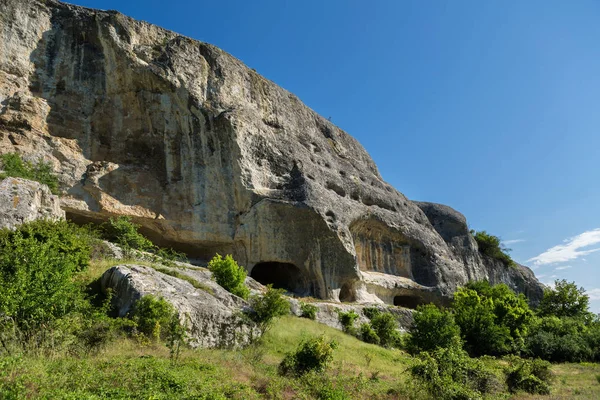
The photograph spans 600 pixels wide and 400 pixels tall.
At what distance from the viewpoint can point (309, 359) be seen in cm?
982

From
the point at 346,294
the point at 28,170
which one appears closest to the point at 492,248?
the point at 346,294

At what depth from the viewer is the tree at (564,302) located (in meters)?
32.2

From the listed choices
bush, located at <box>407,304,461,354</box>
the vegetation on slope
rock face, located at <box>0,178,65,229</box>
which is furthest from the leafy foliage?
rock face, located at <box>0,178,65,229</box>

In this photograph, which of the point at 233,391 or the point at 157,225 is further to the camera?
the point at 157,225

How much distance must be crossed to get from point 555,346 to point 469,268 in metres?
16.0

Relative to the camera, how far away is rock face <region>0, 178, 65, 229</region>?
13.8 metres

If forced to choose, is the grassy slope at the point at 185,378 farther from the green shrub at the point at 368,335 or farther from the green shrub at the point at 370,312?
the green shrub at the point at 370,312

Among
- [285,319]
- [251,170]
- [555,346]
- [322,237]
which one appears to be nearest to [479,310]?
[555,346]

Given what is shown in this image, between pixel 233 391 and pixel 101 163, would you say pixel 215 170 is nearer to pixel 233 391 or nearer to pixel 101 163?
pixel 101 163

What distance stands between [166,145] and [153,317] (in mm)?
14680

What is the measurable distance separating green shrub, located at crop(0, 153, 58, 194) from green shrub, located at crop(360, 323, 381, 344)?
14.7 meters

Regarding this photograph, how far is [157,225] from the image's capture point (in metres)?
21.6

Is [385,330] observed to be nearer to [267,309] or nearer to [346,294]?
[346,294]

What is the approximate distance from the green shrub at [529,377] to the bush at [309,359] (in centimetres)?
510
